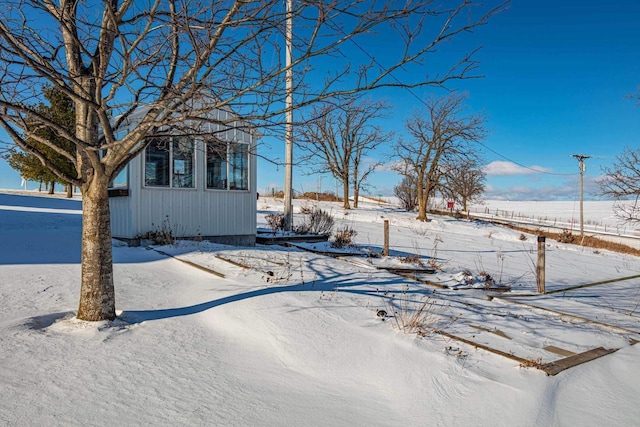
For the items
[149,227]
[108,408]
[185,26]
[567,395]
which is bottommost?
[567,395]

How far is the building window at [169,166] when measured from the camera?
30.4 feet

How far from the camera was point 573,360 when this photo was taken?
3826 millimetres

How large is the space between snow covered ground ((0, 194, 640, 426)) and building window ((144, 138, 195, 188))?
3.15 m

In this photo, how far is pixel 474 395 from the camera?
124 inches

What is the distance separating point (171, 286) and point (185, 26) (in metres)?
3.63

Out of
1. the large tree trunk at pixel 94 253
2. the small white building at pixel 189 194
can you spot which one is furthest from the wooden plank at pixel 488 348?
the small white building at pixel 189 194

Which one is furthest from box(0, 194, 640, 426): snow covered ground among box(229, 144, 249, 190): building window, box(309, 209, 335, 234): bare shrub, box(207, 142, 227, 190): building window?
box(309, 209, 335, 234): bare shrub

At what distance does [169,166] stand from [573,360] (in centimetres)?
835

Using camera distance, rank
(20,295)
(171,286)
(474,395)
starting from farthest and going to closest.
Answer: (171,286) → (20,295) → (474,395)

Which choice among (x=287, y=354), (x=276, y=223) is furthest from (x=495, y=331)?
(x=276, y=223)

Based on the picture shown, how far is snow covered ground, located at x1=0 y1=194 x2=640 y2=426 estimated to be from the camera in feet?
9.05

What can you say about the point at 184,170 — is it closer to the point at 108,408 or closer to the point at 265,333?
the point at 265,333

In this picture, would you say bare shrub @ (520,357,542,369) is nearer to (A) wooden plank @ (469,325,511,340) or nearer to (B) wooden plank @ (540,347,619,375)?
(B) wooden plank @ (540,347,619,375)

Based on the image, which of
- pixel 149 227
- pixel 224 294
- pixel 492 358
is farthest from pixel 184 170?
pixel 492 358
